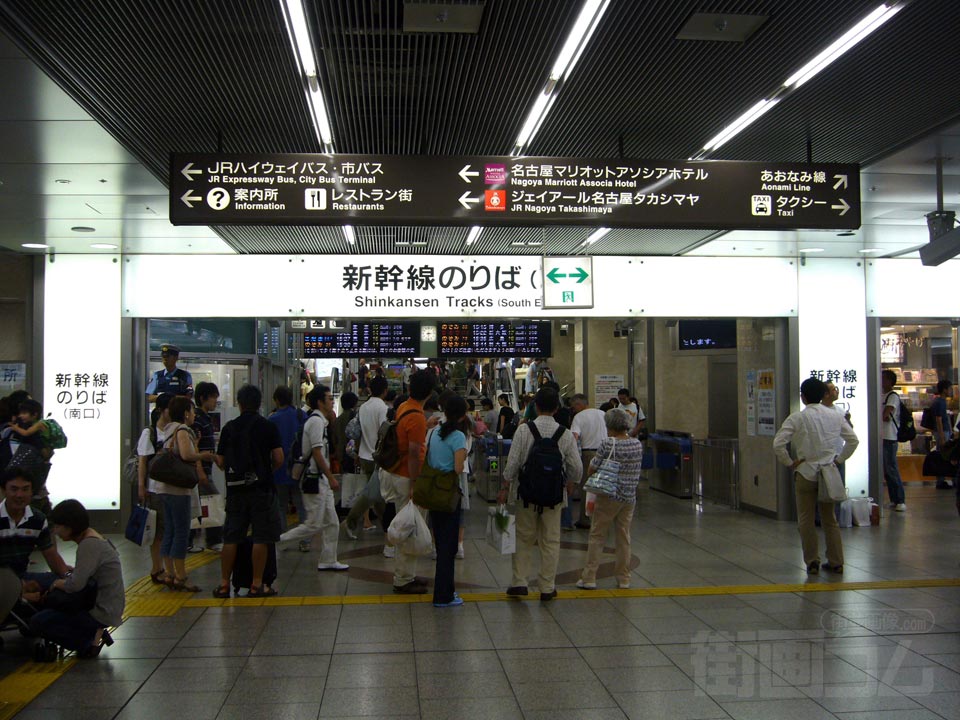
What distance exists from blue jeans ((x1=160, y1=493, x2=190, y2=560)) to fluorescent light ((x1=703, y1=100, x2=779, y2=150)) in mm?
5250

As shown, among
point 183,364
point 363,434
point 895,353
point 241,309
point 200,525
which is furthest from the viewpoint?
point 895,353

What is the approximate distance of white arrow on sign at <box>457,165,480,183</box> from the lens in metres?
6.49

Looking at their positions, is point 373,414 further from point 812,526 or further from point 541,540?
point 812,526

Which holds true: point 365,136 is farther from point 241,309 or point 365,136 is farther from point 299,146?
point 241,309

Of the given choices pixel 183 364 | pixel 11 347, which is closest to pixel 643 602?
pixel 183 364

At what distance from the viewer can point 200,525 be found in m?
8.23

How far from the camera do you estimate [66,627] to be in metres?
5.30

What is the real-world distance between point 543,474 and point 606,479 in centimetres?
71

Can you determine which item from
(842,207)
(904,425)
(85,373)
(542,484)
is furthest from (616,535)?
(904,425)

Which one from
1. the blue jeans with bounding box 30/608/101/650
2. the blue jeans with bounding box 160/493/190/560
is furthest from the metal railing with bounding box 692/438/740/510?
the blue jeans with bounding box 30/608/101/650

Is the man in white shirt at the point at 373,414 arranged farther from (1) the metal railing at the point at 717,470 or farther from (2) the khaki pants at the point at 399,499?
(1) the metal railing at the point at 717,470

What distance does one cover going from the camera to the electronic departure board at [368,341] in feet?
53.1

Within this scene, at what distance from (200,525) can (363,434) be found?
5.96ft

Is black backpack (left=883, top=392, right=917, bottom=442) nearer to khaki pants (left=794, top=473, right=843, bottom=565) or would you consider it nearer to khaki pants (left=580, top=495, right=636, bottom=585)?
khaki pants (left=794, top=473, right=843, bottom=565)
